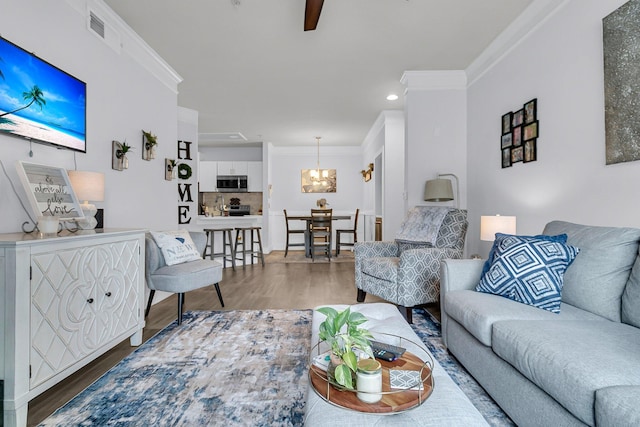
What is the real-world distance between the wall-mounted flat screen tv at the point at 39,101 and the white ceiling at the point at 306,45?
2.93 feet

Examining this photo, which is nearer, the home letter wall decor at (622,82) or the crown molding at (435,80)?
the home letter wall decor at (622,82)

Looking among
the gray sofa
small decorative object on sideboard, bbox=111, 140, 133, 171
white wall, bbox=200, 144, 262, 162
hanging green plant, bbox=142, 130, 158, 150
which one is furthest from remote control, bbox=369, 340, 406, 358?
white wall, bbox=200, 144, 262, 162

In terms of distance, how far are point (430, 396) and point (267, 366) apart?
124cm

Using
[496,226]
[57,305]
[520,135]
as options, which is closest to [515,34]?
[520,135]

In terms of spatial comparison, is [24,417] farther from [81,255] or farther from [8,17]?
[8,17]

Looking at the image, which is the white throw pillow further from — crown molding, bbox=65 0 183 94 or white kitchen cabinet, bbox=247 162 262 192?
white kitchen cabinet, bbox=247 162 262 192

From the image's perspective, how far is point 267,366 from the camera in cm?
200

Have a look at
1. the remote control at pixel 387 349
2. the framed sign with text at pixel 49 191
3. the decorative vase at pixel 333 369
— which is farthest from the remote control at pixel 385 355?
the framed sign with text at pixel 49 191

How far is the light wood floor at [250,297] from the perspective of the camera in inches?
70.7

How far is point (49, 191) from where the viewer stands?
195 centimetres

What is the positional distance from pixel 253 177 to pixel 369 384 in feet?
24.1

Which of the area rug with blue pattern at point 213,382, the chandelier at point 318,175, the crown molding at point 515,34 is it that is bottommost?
the area rug with blue pattern at point 213,382

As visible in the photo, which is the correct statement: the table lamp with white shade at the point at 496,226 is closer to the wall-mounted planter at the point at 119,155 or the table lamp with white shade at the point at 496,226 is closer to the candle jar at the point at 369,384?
the candle jar at the point at 369,384

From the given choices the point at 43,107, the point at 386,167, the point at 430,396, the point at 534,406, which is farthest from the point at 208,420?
the point at 386,167
